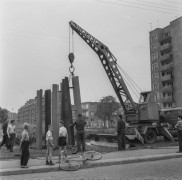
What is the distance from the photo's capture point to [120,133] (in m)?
17.0

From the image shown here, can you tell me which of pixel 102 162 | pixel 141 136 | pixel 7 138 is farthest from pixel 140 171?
pixel 141 136

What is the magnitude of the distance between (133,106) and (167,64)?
161ft

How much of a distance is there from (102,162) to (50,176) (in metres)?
2.78

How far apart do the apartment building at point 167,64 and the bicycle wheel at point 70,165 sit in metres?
56.4

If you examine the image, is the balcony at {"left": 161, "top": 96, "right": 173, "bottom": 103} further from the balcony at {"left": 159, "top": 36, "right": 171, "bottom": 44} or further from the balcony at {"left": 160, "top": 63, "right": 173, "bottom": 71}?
the balcony at {"left": 159, "top": 36, "right": 171, "bottom": 44}

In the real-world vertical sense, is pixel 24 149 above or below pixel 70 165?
above

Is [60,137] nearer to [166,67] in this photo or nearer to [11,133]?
[11,133]

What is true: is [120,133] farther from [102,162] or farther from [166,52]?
[166,52]

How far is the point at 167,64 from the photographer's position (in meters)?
71.1

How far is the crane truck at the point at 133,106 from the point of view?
22.8 metres

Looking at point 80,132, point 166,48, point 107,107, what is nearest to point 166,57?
point 166,48

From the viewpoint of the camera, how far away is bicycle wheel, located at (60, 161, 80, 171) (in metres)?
10.5

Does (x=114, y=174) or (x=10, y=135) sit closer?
(x=114, y=174)

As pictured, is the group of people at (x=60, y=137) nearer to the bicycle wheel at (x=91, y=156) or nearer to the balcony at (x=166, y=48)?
the bicycle wheel at (x=91, y=156)
